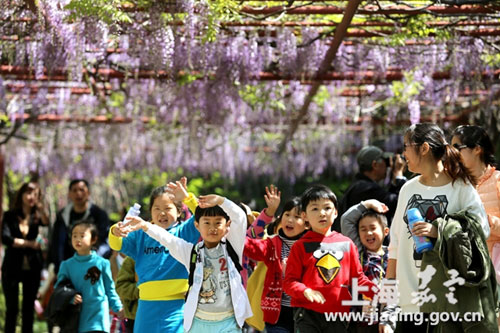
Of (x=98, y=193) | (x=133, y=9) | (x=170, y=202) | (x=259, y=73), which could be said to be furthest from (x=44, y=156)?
(x=170, y=202)

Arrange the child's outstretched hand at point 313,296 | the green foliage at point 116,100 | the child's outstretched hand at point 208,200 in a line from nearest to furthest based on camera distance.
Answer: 1. the child's outstretched hand at point 313,296
2. the child's outstretched hand at point 208,200
3. the green foliage at point 116,100

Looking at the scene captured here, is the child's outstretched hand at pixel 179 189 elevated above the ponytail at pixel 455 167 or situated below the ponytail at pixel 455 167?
below

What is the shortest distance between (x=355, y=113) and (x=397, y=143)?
1.57 metres

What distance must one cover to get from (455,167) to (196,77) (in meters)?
4.29

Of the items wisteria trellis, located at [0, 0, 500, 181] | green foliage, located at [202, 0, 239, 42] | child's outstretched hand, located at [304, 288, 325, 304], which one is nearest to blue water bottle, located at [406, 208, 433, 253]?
child's outstretched hand, located at [304, 288, 325, 304]

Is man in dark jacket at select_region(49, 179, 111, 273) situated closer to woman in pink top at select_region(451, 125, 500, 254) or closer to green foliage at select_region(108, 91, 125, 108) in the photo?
green foliage at select_region(108, 91, 125, 108)

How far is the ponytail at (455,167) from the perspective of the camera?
3.94 metres

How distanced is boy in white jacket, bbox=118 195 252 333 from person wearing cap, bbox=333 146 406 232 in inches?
55.7

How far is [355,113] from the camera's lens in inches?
438

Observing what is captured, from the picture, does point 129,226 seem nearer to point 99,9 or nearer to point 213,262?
point 213,262

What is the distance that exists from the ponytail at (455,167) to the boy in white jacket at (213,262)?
1.21m

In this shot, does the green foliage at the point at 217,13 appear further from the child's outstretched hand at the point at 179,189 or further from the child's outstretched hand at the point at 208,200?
the child's outstretched hand at the point at 208,200

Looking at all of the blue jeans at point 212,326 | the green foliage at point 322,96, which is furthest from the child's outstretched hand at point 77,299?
the green foliage at point 322,96

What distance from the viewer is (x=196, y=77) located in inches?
310
